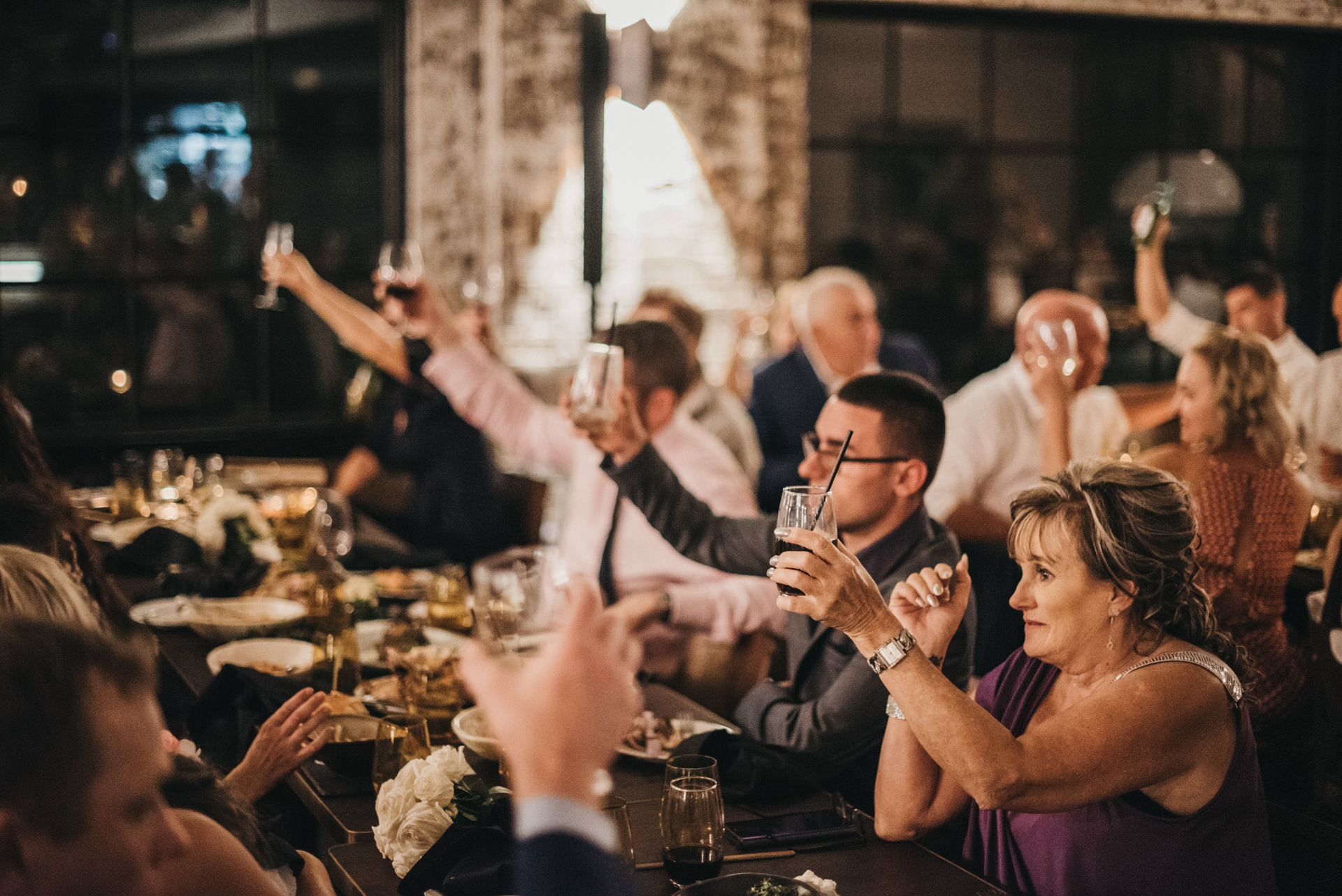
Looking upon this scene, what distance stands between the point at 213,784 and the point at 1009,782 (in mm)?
967

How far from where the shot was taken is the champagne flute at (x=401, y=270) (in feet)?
11.6

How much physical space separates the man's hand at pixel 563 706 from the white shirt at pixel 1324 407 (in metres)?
4.52

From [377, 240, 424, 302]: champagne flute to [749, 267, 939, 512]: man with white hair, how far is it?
5.35 ft

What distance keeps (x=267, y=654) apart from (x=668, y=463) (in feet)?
3.40

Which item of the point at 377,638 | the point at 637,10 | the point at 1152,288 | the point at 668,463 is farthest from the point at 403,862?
the point at 637,10

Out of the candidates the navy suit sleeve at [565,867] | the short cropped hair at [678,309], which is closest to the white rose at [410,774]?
the navy suit sleeve at [565,867]

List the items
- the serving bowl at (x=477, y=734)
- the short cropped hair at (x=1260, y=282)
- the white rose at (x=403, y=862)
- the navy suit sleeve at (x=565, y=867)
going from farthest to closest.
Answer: the short cropped hair at (x=1260, y=282)
the serving bowl at (x=477, y=734)
the white rose at (x=403, y=862)
the navy suit sleeve at (x=565, y=867)

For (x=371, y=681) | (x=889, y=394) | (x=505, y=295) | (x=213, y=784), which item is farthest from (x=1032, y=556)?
(x=505, y=295)

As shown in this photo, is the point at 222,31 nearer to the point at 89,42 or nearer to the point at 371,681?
the point at 89,42

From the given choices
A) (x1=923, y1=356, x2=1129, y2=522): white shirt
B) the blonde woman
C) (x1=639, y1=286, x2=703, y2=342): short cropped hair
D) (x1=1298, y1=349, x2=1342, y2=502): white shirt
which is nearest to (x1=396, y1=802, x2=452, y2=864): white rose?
the blonde woman

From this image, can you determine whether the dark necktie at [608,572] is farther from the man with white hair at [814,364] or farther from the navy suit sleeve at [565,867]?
the navy suit sleeve at [565,867]

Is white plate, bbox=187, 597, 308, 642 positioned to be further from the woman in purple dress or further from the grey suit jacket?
the woman in purple dress

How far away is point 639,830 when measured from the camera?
1.77m

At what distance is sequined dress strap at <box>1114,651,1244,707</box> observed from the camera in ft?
5.50
